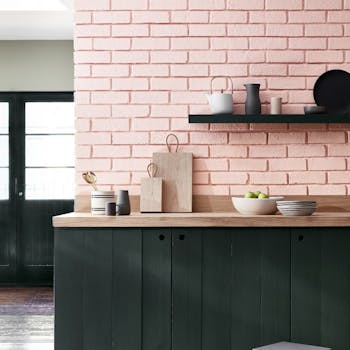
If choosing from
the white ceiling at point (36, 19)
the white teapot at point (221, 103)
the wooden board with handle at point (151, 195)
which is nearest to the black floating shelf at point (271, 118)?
the white teapot at point (221, 103)

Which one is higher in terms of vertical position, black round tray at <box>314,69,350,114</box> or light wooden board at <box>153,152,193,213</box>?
black round tray at <box>314,69,350,114</box>

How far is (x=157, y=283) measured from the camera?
11.3 feet

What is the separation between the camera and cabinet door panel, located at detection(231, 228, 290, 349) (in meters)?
3.44

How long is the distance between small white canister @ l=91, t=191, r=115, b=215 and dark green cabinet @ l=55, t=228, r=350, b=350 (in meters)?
0.19

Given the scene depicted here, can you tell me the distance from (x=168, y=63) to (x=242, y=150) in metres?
0.64

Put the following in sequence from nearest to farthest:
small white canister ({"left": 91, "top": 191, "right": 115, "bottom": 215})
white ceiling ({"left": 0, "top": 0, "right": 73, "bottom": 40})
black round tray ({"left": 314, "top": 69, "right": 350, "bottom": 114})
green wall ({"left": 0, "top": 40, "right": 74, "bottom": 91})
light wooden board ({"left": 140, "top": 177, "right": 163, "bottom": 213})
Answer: small white canister ({"left": 91, "top": 191, "right": 115, "bottom": 215}), light wooden board ({"left": 140, "top": 177, "right": 163, "bottom": 213}), black round tray ({"left": 314, "top": 69, "right": 350, "bottom": 114}), white ceiling ({"left": 0, "top": 0, "right": 73, "bottom": 40}), green wall ({"left": 0, "top": 40, "right": 74, "bottom": 91})

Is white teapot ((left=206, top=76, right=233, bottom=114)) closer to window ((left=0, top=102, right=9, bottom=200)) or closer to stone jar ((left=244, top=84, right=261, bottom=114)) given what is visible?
stone jar ((left=244, top=84, right=261, bottom=114))

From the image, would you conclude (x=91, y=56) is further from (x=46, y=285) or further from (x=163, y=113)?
(x=46, y=285)

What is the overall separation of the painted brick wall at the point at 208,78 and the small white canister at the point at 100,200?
27 cm

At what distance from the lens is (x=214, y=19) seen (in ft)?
12.8

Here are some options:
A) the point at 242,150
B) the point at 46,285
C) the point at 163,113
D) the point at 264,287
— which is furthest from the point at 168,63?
the point at 46,285

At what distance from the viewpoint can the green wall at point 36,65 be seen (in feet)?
26.9

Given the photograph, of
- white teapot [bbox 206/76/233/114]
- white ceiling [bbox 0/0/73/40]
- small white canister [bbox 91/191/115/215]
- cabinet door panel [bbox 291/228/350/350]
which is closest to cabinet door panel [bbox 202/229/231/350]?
cabinet door panel [bbox 291/228/350/350]

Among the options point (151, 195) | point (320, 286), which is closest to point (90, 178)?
point (151, 195)
